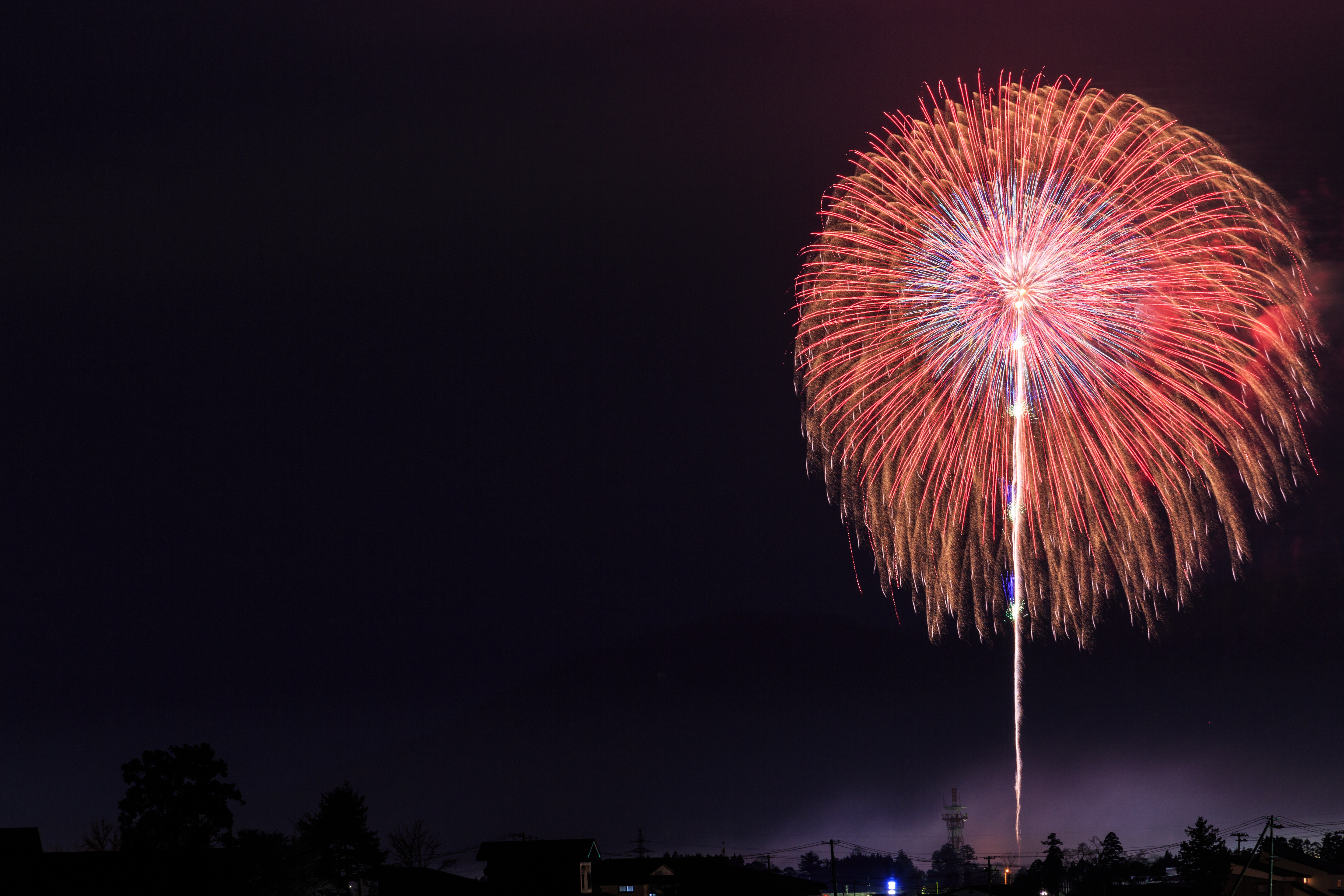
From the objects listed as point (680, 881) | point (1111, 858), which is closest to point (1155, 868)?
point (1111, 858)

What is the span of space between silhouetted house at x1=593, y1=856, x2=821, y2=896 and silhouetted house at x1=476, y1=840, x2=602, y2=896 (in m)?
2.62

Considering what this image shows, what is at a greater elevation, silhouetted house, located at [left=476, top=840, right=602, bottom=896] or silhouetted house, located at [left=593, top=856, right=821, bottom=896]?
silhouetted house, located at [left=476, top=840, right=602, bottom=896]

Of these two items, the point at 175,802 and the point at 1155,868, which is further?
the point at 1155,868

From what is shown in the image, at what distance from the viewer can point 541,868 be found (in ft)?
293

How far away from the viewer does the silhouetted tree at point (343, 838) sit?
92.8 m

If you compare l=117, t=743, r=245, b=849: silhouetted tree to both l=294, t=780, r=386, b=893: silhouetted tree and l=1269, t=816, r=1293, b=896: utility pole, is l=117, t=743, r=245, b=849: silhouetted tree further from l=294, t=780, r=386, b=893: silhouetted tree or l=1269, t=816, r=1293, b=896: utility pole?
l=1269, t=816, r=1293, b=896: utility pole

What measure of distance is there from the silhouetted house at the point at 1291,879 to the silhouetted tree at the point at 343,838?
57.1 metres

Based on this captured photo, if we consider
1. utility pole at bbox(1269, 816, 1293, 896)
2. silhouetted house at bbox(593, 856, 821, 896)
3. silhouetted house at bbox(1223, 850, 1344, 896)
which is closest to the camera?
utility pole at bbox(1269, 816, 1293, 896)

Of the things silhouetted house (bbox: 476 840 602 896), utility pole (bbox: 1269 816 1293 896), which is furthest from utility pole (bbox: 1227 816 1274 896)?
silhouetted house (bbox: 476 840 602 896)

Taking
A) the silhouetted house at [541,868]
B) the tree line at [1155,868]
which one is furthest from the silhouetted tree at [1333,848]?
the silhouetted house at [541,868]

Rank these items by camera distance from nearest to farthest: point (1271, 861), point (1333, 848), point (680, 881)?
point (1271, 861) < point (680, 881) < point (1333, 848)

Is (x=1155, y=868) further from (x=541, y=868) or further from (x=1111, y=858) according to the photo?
(x=541, y=868)

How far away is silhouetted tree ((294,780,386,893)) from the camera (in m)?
92.8

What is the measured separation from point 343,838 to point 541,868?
1473cm
